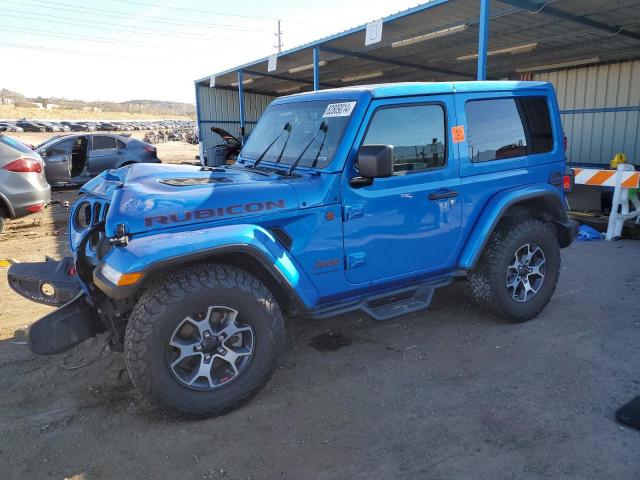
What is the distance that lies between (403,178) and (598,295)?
2960 millimetres

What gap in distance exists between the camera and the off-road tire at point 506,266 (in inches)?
161

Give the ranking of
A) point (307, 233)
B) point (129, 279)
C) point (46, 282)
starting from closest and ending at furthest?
point (129, 279)
point (307, 233)
point (46, 282)

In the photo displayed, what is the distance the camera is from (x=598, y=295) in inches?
198

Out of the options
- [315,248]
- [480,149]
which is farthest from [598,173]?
[315,248]

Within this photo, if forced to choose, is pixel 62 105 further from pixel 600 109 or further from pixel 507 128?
pixel 507 128

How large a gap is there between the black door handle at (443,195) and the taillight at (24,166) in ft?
20.4

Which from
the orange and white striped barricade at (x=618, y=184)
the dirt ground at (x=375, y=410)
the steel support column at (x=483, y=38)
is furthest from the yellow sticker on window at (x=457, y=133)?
the orange and white striped barricade at (x=618, y=184)

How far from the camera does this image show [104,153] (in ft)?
41.5

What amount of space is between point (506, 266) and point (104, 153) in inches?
454

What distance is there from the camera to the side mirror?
3059 millimetres

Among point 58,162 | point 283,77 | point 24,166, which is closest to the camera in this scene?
point 24,166

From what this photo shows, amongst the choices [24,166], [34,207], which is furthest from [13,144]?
[34,207]

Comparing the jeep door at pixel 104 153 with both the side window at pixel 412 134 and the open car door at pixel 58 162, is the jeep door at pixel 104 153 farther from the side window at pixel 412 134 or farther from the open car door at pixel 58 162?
the side window at pixel 412 134

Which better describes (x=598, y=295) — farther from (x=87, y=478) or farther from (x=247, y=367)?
(x=87, y=478)
